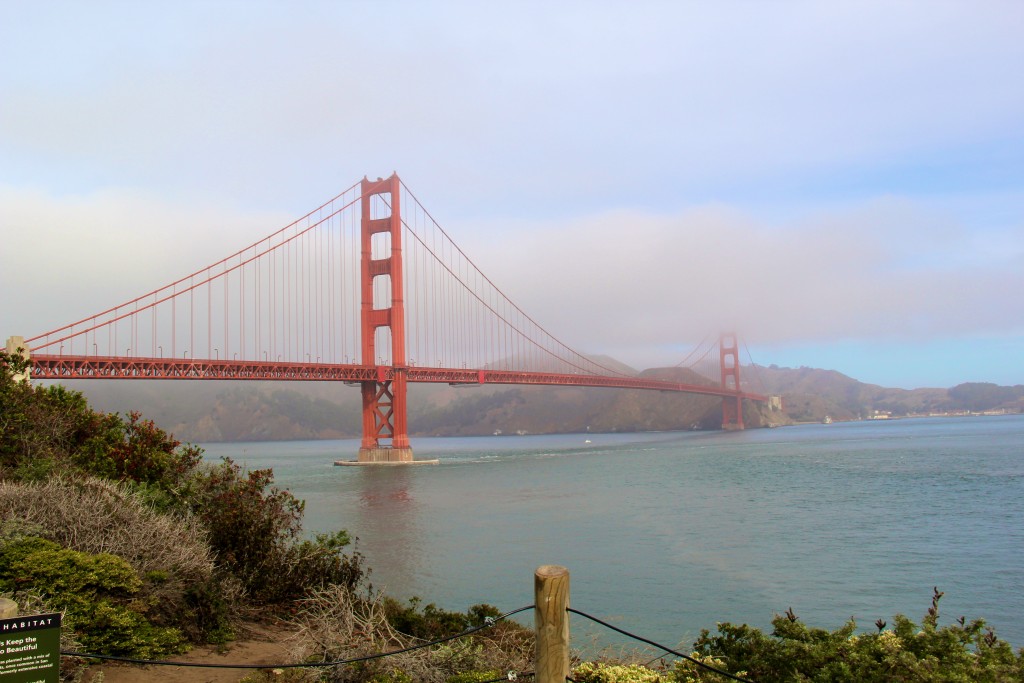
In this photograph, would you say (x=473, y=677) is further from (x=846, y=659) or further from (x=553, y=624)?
(x=846, y=659)

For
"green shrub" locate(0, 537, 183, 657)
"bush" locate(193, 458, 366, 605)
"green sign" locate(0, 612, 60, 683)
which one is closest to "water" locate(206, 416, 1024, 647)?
"bush" locate(193, 458, 366, 605)

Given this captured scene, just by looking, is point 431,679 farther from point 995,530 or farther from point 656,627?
point 995,530

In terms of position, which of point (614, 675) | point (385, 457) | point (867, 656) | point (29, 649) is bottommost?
point (385, 457)

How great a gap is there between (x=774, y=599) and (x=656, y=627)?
2673mm

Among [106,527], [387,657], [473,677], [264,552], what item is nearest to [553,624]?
[473,677]

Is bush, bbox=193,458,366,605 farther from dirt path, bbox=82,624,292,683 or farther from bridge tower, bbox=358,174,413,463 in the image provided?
bridge tower, bbox=358,174,413,463

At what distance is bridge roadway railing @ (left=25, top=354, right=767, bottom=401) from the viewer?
35719 mm

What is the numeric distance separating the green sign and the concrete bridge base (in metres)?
47.9

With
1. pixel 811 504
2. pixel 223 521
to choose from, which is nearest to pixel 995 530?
pixel 811 504

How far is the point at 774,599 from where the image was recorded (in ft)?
41.0

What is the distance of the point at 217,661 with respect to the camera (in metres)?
6.59

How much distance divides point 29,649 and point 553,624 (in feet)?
7.47

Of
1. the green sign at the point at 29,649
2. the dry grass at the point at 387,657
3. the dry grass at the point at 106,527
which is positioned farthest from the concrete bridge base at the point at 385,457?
the green sign at the point at 29,649

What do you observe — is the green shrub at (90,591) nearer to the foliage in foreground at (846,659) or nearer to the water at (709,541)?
the foliage in foreground at (846,659)
